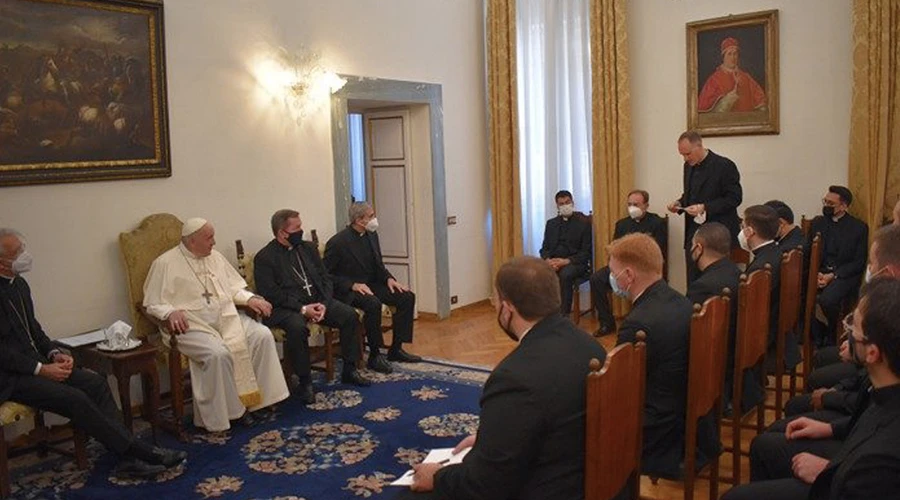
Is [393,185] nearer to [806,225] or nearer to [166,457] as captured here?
[806,225]

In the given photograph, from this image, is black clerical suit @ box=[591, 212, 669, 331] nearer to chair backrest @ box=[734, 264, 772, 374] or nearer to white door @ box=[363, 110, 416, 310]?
white door @ box=[363, 110, 416, 310]

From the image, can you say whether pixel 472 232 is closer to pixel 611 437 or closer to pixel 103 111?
pixel 103 111

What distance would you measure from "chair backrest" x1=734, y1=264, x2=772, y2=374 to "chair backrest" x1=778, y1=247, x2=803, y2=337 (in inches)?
12.5

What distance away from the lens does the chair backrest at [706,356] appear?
3014mm

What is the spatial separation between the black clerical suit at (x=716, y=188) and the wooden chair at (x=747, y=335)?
2601 millimetres

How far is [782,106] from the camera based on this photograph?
7.11 meters

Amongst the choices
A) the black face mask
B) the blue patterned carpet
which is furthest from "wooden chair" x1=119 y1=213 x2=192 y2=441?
the black face mask

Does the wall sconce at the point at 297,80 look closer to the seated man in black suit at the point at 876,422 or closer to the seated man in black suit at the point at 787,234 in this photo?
the seated man in black suit at the point at 787,234

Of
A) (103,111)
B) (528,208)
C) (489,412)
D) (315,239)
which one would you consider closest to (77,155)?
(103,111)

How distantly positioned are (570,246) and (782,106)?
224 cm

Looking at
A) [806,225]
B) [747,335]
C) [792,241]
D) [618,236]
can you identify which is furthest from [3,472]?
[806,225]

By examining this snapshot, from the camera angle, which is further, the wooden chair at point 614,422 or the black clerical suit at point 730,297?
the black clerical suit at point 730,297

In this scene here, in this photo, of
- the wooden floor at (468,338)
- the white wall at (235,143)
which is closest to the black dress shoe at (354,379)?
the wooden floor at (468,338)

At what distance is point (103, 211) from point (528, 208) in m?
4.45
